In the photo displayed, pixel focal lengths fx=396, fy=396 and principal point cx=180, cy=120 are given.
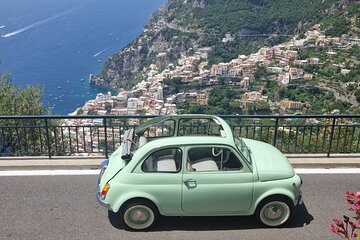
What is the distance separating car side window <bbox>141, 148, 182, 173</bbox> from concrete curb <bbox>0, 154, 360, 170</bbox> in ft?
8.27

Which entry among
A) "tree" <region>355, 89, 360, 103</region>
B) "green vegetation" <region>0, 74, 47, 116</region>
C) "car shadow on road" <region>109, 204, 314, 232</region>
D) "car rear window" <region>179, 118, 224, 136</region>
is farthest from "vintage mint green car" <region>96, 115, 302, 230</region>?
"tree" <region>355, 89, 360, 103</region>

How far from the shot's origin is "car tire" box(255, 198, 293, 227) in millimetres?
5867

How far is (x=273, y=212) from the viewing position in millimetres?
5973

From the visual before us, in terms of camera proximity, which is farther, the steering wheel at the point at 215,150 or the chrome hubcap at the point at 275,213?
the chrome hubcap at the point at 275,213

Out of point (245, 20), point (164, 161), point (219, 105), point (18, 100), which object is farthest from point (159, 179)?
point (245, 20)

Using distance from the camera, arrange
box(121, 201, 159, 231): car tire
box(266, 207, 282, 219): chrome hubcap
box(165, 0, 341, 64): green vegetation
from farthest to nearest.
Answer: box(165, 0, 341, 64): green vegetation, box(266, 207, 282, 219): chrome hubcap, box(121, 201, 159, 231): car tire

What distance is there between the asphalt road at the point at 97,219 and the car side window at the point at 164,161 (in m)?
0.98

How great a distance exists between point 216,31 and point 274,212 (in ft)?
345

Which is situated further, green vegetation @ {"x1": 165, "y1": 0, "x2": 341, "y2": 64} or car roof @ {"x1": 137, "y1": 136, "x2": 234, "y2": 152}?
green vegetation @ {"x1": 165, "y1": 0, "x2": 341, "y2": 64}

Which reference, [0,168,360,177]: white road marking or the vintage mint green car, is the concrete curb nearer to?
[0,168,360,177]: white road marking

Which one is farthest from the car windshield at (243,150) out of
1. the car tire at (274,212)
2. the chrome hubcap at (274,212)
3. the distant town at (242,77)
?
the distant town at (242,77)

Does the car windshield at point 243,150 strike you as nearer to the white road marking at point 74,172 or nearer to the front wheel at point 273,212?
the front wheel at point 273,212

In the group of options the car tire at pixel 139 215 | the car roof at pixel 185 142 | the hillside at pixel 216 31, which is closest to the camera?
the car roof at pixel 185 142

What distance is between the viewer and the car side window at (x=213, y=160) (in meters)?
5.74
